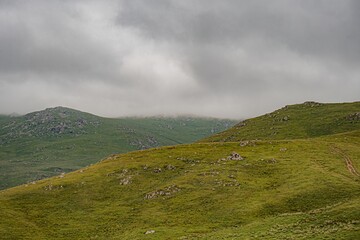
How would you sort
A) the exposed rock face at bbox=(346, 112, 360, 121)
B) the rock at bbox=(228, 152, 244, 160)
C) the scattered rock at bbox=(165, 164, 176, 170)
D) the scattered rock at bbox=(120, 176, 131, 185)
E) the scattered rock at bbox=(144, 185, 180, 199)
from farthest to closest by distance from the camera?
the exposed rock face at bbox=(346, 112, 360, 121), the rock at bbox=(228, 152, 244, 160), the scattered rock at bbox=(165, 164, 176, 170), the scattered rock at bbox=(120, 176, 131, 185), the scattered rock at bbox=(144, 185, 180, 199)

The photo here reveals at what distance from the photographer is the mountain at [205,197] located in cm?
6034

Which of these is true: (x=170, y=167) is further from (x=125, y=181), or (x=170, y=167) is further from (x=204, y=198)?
(x=204, y=198)

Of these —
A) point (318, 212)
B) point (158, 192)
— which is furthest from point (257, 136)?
point (318, 212)

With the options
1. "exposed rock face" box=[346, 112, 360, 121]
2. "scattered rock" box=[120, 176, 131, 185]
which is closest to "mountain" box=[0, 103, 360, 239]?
"scattered rock" box=[120, 176, 131, 185]

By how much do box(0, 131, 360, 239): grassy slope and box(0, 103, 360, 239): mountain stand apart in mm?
214

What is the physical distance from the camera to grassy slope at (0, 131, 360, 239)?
59875 millimetres

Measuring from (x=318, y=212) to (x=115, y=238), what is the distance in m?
36.1

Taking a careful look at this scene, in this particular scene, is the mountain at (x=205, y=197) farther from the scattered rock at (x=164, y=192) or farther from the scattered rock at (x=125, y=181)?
the scattered rock at (x=125, y=181)

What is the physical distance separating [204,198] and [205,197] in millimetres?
475

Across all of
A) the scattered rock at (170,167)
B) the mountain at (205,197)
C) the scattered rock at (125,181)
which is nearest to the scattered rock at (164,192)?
the mountain at (205,197)

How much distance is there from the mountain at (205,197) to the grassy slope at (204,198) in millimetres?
214

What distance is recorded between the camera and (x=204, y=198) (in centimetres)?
8162

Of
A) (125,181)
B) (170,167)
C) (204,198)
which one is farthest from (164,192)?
(170,167)

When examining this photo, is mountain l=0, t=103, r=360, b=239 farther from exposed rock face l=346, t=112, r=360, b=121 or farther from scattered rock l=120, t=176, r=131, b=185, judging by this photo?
exposed rock face l=346, t=112, r=360, b=121
